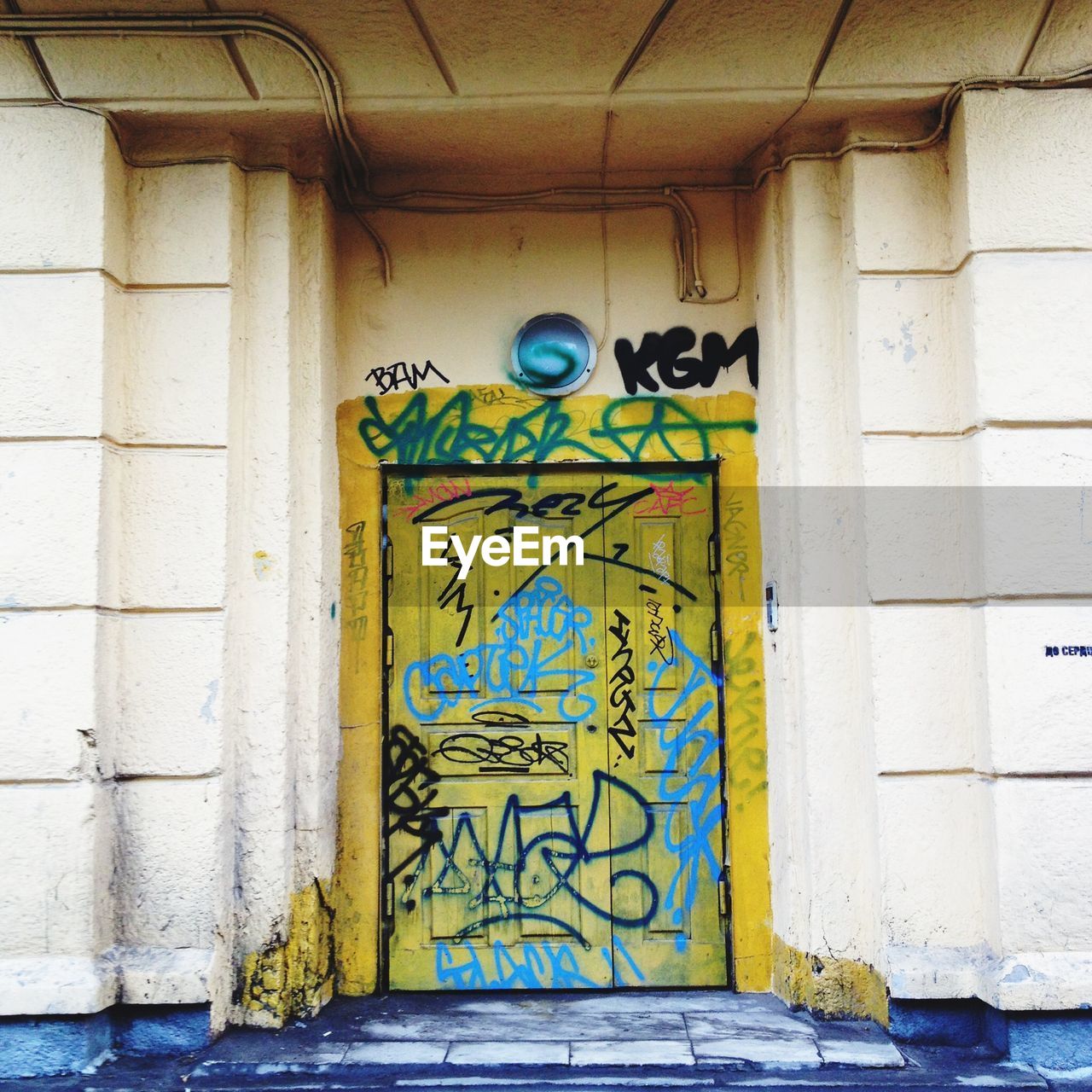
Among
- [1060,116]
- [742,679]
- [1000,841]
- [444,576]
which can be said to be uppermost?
[1060,116]

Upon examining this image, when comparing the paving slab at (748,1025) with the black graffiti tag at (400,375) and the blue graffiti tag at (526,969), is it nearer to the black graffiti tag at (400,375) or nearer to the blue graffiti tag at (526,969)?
the blue graffiti tag at (526,969)

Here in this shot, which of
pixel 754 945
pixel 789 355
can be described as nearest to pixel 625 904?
pixel 754 945

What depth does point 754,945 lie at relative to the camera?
12.6 ft

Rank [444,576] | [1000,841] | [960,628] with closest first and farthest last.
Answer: [1000,841] → [960,628] → [444,576]

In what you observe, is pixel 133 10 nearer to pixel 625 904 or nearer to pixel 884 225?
pixel 884 225

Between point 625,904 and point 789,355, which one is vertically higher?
point 789,355

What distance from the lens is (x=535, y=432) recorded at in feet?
Answer: 13.3

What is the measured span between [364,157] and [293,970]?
3197 millimetres

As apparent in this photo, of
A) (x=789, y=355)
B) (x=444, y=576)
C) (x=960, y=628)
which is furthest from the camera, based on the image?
(x=444, y=576)

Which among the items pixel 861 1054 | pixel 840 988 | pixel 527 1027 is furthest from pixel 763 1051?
pixel 527 1027

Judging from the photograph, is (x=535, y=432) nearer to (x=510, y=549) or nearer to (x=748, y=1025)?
(x=510, y=549)

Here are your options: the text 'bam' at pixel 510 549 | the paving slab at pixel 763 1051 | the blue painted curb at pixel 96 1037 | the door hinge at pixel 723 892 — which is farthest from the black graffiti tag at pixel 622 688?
the blue painted curb at pixel 96 1037

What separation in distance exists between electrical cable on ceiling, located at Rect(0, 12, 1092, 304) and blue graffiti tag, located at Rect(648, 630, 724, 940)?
1.62 meters

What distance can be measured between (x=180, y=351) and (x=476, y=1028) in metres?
2.74
